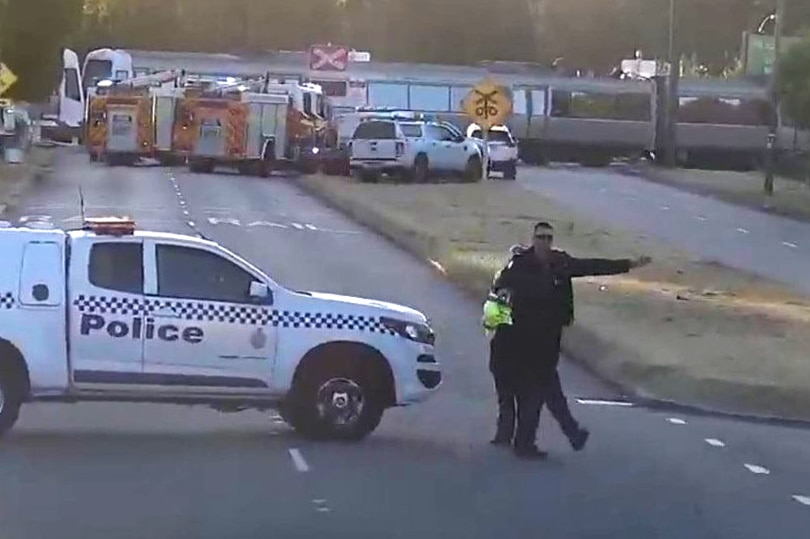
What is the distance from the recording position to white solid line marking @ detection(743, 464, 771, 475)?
14.7 m

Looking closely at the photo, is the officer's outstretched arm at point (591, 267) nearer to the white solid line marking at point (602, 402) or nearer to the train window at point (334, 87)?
the white solid line marking at point (602, 402)

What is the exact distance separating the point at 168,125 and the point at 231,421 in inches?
1735

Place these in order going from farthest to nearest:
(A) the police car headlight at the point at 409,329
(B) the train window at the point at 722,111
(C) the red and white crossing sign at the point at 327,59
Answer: (B) the train window at the point at 722,111, (C) the red and white crossing sign at the point at 327,59, (A) the police car headlight at the point at 409,329

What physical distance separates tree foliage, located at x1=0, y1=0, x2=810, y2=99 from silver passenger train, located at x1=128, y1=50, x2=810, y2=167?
18.2 m

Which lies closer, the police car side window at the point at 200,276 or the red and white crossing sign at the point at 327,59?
the police car side window at the point at 200,276

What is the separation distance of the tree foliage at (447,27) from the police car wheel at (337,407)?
270 feet

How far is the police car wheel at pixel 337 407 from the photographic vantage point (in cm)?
1517

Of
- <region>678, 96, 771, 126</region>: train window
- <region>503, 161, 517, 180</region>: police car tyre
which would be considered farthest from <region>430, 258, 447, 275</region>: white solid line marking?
<region>678, 96, 771, 126</region>: train window

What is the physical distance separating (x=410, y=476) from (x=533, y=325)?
1.74m

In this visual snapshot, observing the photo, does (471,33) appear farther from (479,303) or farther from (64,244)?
(64,244)

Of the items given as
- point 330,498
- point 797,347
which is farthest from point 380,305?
point 797,347

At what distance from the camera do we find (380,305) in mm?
15578

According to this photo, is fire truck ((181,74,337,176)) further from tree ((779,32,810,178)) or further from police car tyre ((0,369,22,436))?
police car tyre ((0,369,22,436))

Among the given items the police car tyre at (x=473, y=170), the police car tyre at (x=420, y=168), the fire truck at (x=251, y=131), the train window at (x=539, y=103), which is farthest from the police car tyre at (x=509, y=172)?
the train window at (x=539, y=103)
